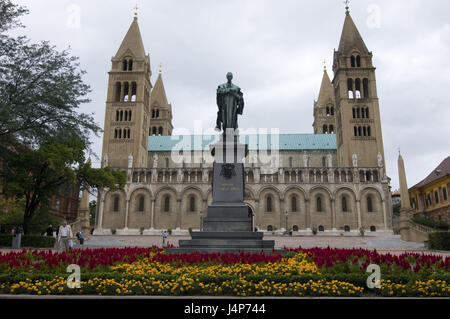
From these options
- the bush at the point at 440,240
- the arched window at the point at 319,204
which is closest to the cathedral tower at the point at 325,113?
the arched window at the point at 319,204

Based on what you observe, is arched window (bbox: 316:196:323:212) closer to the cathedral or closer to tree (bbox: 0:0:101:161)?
the cathedral

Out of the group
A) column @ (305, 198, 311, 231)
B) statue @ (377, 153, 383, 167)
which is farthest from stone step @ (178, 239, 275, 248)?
statue @ (377, 153, 383, 167)

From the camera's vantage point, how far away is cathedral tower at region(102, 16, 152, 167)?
211 feet

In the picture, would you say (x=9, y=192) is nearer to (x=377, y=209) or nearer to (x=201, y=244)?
(x=201, y=244)

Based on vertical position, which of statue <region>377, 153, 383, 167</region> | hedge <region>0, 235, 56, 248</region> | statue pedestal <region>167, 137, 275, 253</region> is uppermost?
statue <region>377, 153, 383, 167</region>

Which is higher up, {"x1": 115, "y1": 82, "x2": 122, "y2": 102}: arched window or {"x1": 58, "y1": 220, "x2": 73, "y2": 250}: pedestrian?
{"x1": 115, "y1": 82, "x2": 122, "y2": 102}: arched window

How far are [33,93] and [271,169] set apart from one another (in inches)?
1718

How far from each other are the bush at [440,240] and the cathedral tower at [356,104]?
37.9m

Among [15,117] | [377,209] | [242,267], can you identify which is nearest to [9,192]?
[15,117]

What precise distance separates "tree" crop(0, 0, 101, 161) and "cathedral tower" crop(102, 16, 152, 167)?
127 feet
